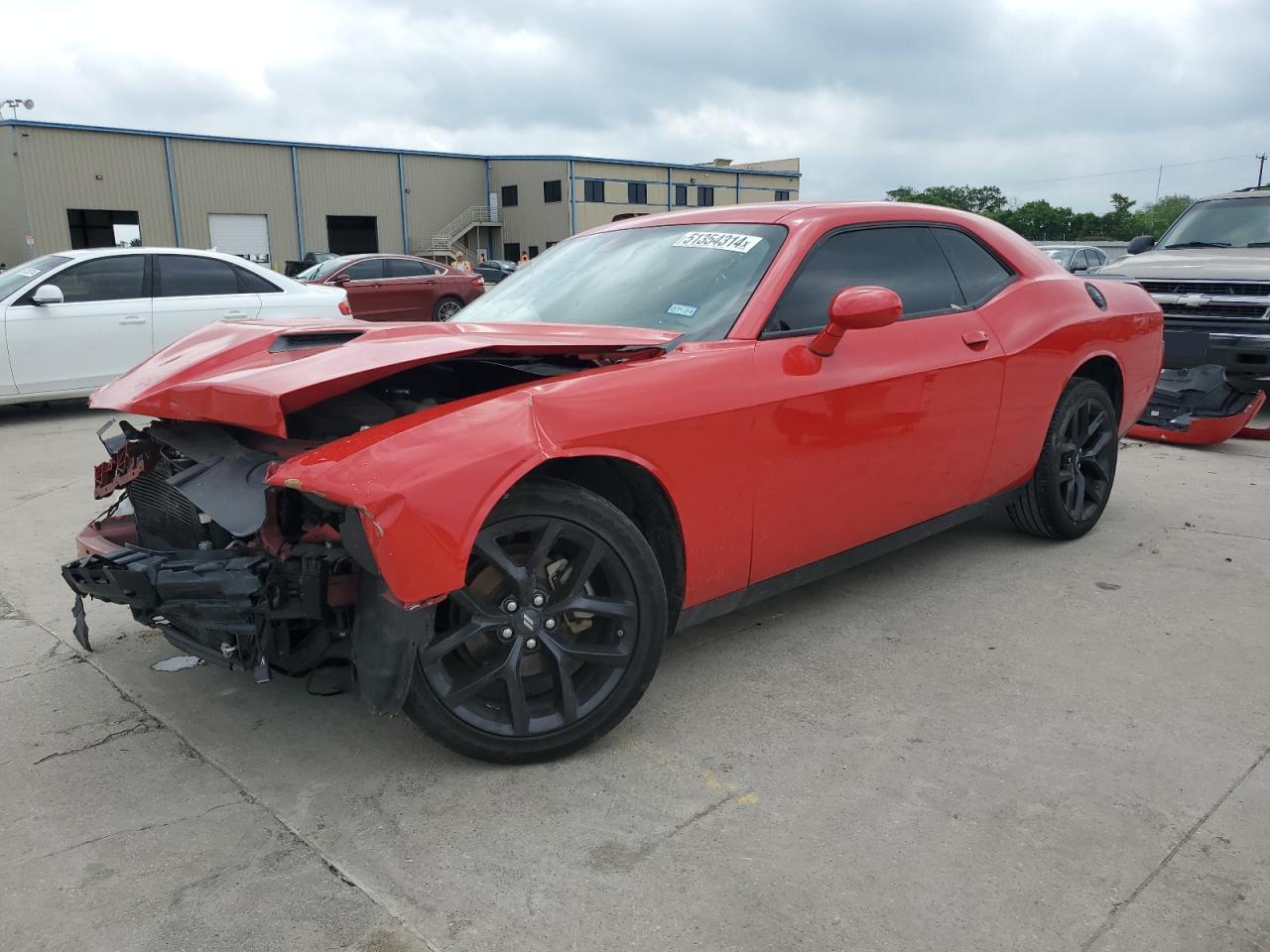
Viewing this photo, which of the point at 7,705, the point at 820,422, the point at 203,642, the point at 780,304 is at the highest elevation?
the point at 780,304

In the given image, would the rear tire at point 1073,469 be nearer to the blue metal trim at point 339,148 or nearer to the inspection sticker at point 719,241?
the inspection sticker at point 719,241

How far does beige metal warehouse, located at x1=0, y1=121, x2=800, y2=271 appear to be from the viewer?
122 feet

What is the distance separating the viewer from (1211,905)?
2.10 meters

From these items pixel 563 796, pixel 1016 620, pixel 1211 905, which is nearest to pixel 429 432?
pixel 563 796

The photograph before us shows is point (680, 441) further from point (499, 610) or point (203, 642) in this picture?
point (203, 642)

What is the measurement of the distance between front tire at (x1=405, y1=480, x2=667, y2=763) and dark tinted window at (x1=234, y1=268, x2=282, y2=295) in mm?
7172

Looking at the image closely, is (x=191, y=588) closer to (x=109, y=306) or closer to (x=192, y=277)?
(x=109, y=306)

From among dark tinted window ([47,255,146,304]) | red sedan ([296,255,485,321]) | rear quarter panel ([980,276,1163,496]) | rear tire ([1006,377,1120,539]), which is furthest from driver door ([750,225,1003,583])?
red sedan ([296,255,485,321])

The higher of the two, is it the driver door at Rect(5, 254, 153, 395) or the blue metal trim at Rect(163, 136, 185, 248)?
the blue metal trim at Rect(163, 136, 185, 248)

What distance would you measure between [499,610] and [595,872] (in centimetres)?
70

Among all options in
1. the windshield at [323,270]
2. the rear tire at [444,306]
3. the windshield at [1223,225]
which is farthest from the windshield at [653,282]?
the windshield at [323,270]

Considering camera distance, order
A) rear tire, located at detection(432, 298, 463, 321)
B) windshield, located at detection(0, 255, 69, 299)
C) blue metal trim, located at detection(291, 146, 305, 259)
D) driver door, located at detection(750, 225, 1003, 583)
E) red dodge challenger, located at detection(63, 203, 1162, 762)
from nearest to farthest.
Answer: red dodge challenger, located at detection(63, 203, 1162, 762)
driver door, located at detection(750, 225, 1003, 583)
windshield, located at detection(0, 255, 69, 299)
rear tire, located at detection(432, 298, 463, 321)
blue metal trim, located at detection(291, 146, 305, 259)

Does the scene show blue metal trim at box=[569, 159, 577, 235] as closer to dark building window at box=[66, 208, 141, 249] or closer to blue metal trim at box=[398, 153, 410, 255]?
blue metal trim at box=[398, 153, 410, 255]

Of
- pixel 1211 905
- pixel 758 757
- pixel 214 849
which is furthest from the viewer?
pixel 758 757
